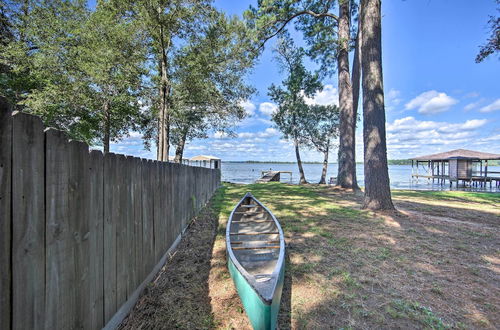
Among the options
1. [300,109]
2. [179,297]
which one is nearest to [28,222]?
[179,297]

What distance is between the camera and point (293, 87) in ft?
64.3

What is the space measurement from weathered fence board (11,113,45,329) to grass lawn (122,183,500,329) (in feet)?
4.45

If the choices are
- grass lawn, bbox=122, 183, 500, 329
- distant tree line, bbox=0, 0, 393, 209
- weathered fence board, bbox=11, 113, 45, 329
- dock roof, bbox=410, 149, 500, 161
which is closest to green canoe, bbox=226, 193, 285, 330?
grass lawn, bbox=122, 183, 500, 329

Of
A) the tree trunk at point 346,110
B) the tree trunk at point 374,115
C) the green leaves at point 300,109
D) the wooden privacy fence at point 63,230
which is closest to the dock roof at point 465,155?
the green leaves at point 300,109

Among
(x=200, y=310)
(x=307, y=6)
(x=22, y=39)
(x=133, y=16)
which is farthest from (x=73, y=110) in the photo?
(x=200, y=310)

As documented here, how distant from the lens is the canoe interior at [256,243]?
11.2ft

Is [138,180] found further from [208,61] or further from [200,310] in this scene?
[208,61]

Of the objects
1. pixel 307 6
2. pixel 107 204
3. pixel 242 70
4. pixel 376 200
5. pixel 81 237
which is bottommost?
pixel 376 200

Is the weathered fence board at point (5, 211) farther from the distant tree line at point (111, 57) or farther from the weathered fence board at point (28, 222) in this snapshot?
the distant tree line at point (111, 57)

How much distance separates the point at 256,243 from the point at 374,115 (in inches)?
209

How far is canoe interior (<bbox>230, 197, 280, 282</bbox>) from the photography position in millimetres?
3408

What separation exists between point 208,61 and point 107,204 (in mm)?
11112

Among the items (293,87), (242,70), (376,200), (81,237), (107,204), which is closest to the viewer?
(81,237)

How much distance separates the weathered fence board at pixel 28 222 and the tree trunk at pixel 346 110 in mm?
12529
